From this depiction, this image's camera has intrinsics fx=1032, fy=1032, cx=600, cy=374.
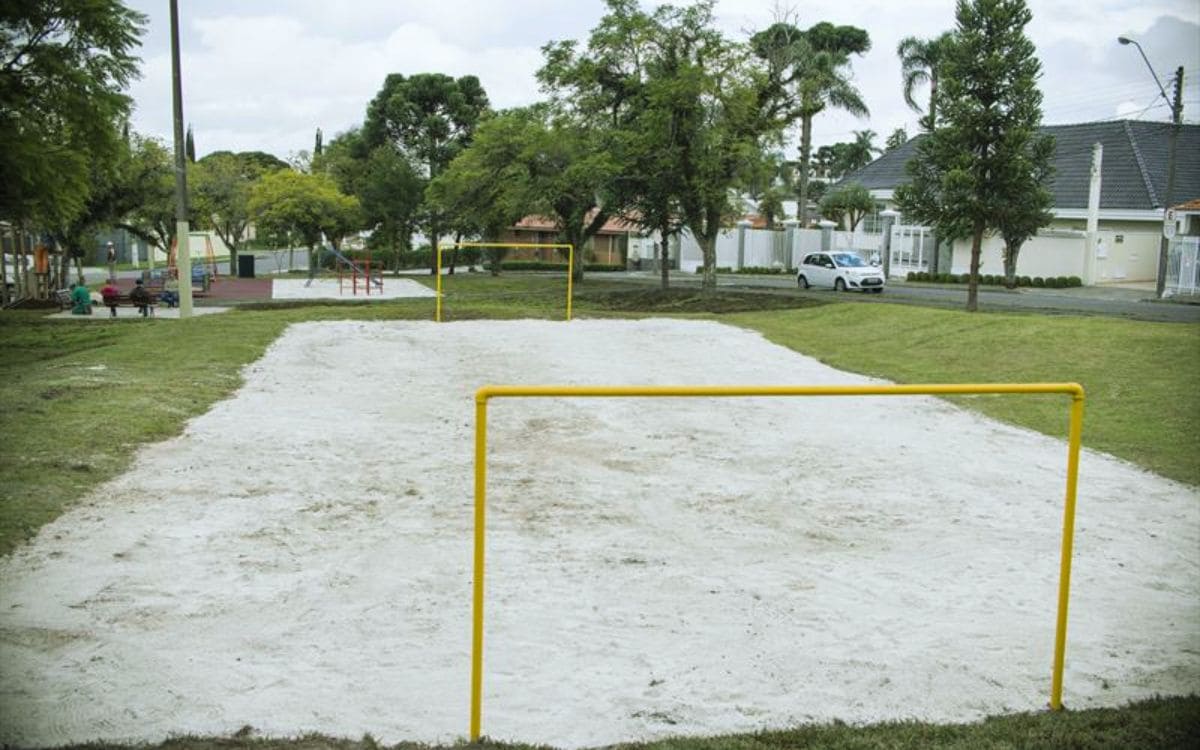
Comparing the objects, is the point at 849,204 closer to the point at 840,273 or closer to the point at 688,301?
the point at 840,273

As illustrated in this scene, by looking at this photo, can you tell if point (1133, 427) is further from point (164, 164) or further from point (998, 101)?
point (164, 164)

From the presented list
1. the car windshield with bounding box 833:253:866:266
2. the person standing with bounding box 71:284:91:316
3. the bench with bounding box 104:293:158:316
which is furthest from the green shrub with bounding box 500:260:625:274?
the person standing with bounding box 71:284:91:316

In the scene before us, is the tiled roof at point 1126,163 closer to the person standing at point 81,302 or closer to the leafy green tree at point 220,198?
the person standing at point 81,302

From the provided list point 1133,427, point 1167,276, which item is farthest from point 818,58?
point 1133,427

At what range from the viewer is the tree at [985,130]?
73.6 feet

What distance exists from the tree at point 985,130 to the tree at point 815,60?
12792 millimetres

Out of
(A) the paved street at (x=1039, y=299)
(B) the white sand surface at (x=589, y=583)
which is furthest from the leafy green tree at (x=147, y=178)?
(B) the white sand surface at (x=589, y=583)

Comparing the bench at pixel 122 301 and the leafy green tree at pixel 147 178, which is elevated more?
the leafy green tree at pixel 147 178

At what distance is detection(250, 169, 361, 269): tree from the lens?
5294cm

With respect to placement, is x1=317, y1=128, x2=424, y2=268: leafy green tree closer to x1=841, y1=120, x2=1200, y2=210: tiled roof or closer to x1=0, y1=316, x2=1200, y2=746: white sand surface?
x1=841, y1=120, x2=1200, y2=210: tiled roof

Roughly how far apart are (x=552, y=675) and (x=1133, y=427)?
34.7 ft

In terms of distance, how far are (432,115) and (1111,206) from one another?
38300 millimetres

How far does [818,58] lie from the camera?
5356cm

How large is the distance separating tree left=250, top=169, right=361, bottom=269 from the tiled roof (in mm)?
29803
